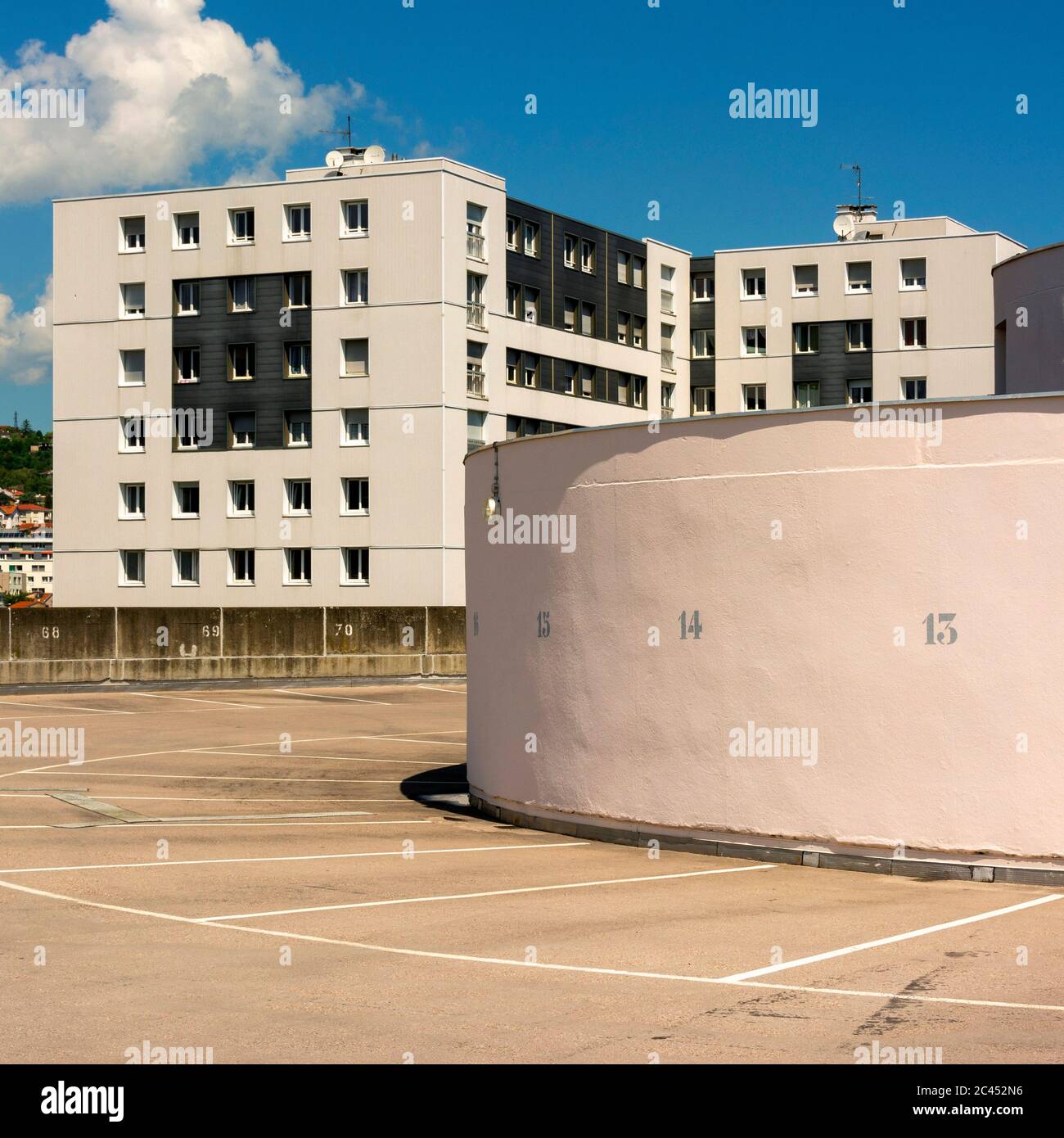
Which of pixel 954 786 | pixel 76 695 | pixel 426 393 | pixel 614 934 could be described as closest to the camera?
pixel 614 934

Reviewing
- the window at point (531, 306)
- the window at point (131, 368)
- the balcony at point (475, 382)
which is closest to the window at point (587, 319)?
the window at point (531, 306)

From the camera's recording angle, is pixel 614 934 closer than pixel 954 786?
Yes

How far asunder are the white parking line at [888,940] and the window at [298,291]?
54516mm

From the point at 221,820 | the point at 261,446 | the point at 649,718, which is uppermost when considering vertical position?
the point at 261,446

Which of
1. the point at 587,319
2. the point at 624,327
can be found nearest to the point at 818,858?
the point at 587,319

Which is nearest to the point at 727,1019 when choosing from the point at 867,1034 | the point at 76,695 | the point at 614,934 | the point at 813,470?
the point at 867,1034

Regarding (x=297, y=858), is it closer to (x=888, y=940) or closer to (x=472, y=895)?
(x=472, y=895)

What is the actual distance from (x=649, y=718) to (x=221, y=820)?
17.6ft

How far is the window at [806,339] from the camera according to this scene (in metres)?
76.6

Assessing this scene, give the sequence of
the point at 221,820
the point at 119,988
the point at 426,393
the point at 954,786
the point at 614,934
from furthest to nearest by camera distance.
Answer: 1. the point at 426,393
2. the point at 221,820
3. the point at 954,786
4. the point at 614,934
5. the point at 119,988

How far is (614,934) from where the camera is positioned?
434 inches

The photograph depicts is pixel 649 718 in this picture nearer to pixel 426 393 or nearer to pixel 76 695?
pixel 76 695

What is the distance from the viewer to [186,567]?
65812mm

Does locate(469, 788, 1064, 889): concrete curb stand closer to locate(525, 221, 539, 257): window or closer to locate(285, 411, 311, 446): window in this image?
locate(285, 411, 311, 446): window
